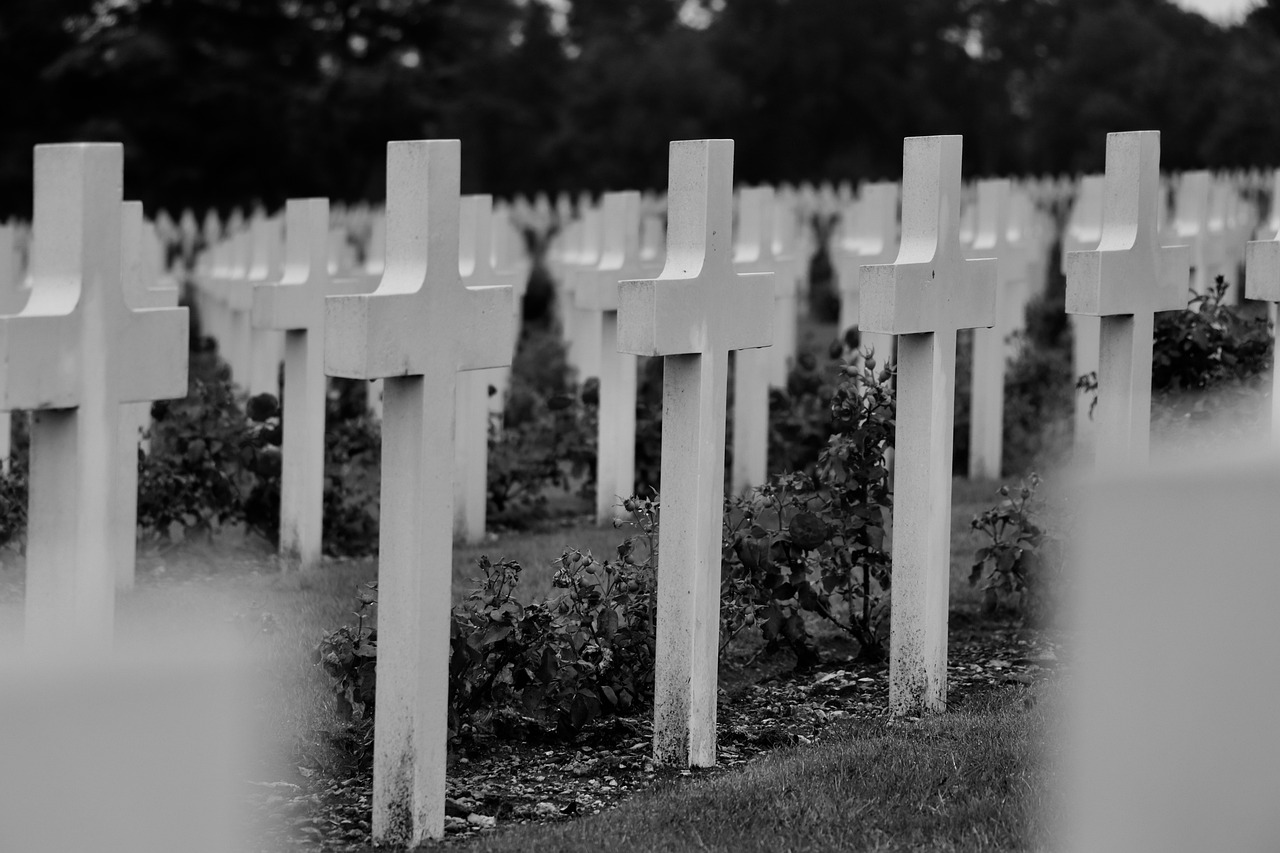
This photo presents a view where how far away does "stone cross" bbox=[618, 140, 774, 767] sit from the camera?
169 inches

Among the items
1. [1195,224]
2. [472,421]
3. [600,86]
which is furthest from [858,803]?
[600,86]

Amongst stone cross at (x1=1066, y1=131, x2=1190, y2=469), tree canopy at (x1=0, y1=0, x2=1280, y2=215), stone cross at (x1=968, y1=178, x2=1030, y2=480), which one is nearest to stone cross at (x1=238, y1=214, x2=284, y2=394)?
→ stone cross at (x1=968, y1=178, x2=1030, y2=480)

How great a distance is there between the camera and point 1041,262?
1313cm

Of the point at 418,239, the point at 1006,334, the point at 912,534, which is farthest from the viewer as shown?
the point at 1006,334

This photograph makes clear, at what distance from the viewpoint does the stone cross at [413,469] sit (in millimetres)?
3715

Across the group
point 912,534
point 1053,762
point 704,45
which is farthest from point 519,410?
point 704,45

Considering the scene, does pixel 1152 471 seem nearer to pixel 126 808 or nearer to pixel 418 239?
pixel 126 808

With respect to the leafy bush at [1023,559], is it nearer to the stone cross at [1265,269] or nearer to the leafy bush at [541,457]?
the stone cross at [1265,269]

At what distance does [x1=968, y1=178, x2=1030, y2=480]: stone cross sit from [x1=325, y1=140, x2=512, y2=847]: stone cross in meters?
5.05

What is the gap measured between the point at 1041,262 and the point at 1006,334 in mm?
3915

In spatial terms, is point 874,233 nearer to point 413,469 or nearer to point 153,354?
point 413,469

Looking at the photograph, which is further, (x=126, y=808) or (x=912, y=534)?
(x=912, y=534)

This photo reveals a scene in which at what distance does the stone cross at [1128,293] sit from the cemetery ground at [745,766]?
769mm

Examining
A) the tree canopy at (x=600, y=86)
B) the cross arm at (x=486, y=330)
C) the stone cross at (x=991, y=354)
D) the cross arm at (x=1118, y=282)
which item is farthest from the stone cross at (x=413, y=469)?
the tree canopy at (x=600, y=86)
